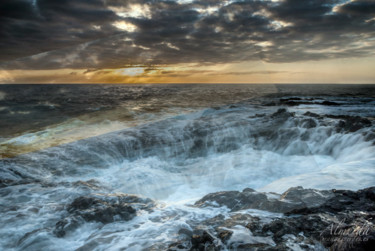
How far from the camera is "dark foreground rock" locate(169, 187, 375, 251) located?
287cm

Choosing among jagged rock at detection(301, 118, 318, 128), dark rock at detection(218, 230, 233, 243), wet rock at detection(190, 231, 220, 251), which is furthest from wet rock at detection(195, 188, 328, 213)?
jagged rock at detection(301, 118, 318, 128)

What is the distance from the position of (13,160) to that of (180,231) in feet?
25.1

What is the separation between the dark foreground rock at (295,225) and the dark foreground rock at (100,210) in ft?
4.75

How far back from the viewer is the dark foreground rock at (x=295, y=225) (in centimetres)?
287

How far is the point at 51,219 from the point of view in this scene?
14.6ft

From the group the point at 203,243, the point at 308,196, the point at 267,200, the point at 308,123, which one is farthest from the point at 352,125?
the point at 203,243

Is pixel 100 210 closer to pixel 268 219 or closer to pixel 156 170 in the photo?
pixel 268 219

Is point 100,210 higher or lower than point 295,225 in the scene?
lower

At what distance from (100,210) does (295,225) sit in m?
3.48

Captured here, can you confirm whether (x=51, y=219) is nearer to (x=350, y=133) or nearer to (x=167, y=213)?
(x=167, y=213)

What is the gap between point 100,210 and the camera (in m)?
4.40

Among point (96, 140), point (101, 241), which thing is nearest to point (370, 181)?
point (101, 241)

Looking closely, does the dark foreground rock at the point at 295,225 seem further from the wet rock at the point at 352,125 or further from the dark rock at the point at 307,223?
the wet rock at the point at 352,125

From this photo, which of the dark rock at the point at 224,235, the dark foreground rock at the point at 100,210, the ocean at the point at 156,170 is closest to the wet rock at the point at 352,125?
the ocean at the point at 156,170
